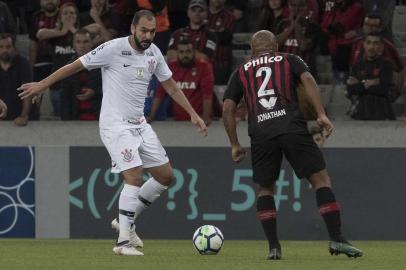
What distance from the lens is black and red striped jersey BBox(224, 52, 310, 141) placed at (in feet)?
35.2

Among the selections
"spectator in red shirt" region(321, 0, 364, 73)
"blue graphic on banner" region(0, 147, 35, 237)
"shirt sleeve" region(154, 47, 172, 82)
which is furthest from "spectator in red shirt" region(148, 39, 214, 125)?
"shirt sleeve" region(154, 47, 172, 82)

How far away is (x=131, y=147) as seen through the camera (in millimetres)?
11719

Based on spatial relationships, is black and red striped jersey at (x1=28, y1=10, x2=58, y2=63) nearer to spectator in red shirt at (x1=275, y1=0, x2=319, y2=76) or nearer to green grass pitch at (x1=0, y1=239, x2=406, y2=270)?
spectator in red shirt at (x1=275, y1=0, x2=319, y2=76)

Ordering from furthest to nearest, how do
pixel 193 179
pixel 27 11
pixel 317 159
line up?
pixel 27 11 → pixel 193 179 → pixel 317 159

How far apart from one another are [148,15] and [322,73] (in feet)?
21.7

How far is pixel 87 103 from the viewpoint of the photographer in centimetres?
1617

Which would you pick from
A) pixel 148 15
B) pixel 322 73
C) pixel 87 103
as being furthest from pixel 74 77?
pixel 148 15

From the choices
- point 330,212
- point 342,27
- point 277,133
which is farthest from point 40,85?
point 342,27

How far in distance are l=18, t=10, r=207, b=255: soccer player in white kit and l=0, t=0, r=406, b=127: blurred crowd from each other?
11.7 ft

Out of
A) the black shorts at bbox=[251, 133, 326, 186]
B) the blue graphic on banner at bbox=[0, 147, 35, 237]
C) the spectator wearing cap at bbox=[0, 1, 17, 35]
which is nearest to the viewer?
the black shorts at bbox=[251, 133, 326, 186]

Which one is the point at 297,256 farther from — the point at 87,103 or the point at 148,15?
the point at 87,103

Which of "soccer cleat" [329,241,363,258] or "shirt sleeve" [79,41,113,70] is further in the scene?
"shirt sleeve" [79,41,113,70]

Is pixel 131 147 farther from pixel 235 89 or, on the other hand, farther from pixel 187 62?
pixel 187 62

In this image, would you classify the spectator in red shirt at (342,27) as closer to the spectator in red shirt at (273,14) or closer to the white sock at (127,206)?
the spectator in red shirt at (273,14)
